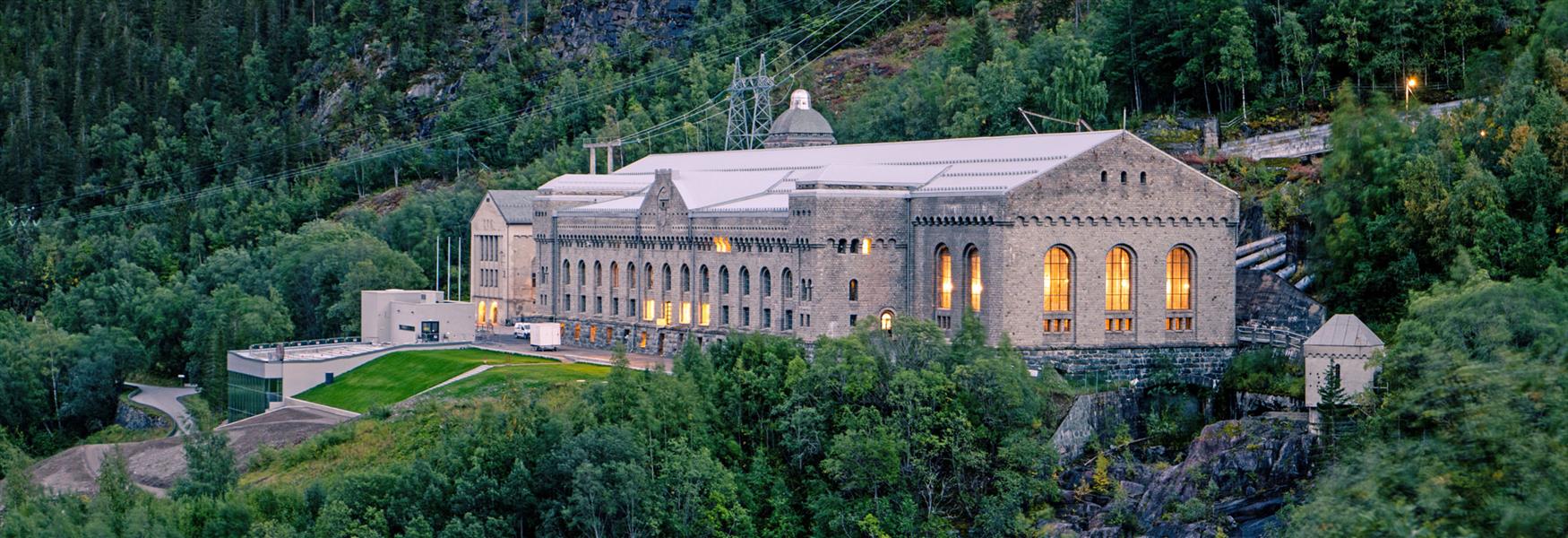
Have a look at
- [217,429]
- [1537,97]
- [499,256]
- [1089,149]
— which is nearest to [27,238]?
[499,256]

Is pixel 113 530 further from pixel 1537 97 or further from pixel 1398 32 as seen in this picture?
pixel 1398 32

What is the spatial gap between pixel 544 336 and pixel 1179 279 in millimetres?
33202

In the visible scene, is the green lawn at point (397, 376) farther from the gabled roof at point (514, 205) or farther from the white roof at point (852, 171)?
the gabled roof at point (514, 205)

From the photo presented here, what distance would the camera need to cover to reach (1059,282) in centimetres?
8312

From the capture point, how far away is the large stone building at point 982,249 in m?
82.0

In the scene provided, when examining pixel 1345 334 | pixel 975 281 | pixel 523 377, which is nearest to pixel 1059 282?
pixel 975 281

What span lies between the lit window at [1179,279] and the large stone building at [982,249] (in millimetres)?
78

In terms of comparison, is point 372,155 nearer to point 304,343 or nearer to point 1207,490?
point 304,343

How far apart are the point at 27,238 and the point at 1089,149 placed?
397 ft

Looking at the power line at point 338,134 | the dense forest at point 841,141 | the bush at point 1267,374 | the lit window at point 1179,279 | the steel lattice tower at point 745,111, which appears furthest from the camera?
the power line at point 338,134

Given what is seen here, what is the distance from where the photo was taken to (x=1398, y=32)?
101 m

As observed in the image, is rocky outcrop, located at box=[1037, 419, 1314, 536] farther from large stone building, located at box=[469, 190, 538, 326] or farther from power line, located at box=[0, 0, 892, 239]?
power line, located at box=[0, 0, 892, 239]

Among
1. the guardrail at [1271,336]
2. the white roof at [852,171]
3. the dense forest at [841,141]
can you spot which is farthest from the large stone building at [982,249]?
the dense forest at [841,141]

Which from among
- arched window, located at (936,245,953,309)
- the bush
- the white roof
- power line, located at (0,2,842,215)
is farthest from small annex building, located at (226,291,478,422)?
power line, located at (0,2,842,215)
